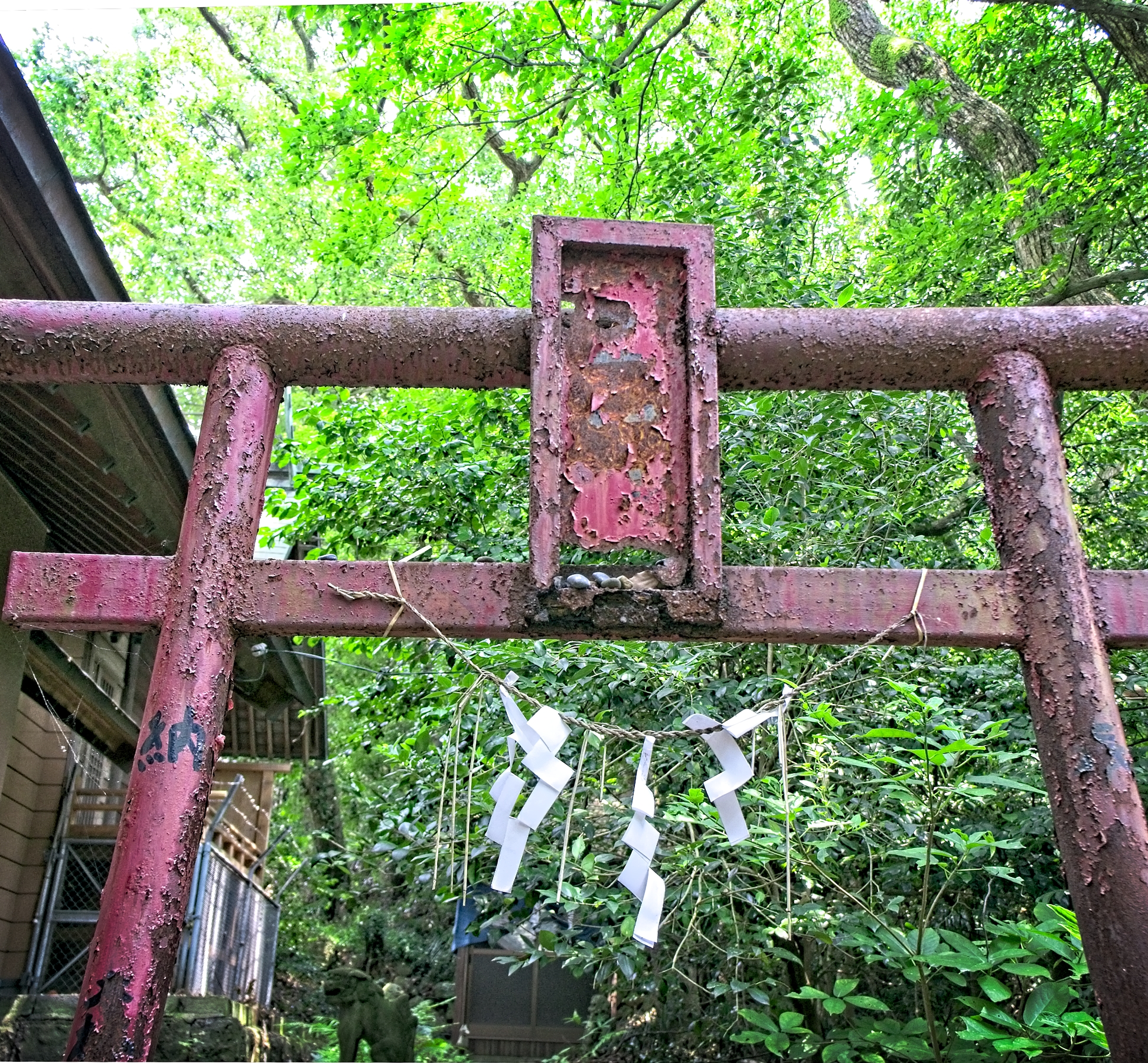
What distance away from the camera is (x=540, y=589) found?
208cm

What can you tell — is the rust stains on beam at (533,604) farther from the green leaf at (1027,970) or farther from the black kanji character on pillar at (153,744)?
the green leaf at (1027,970)

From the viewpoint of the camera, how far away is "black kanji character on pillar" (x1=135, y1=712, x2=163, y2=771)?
6.32 ft

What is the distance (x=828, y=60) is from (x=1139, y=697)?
956 centimetres

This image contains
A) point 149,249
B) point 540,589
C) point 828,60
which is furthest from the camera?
point 149,249

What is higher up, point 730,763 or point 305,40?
point 305,40

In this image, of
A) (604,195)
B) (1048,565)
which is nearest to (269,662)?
(604,195)

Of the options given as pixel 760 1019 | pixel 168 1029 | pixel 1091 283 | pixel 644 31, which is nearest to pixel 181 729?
pixel 760 1019

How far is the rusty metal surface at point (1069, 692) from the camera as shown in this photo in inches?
70.3

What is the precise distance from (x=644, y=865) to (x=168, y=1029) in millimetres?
5770

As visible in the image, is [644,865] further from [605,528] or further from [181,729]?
[181,729]

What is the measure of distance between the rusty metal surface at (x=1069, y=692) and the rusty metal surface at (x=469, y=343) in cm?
11

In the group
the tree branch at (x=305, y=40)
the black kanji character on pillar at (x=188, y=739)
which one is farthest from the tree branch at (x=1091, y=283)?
the tree branch at (x=305, y=40)

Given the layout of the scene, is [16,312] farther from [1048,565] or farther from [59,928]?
[59,928]

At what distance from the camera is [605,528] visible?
2186 mm
